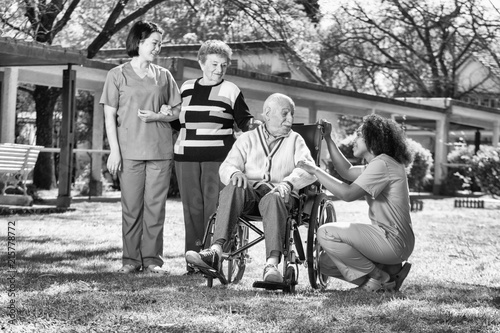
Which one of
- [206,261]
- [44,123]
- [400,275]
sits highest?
[44,123]

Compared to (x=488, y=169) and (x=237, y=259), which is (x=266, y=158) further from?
(x=488, y=169)

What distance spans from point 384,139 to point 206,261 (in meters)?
1.52

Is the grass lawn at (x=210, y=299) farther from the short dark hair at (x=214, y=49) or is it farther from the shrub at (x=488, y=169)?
the shrub at (x=488, y=169)

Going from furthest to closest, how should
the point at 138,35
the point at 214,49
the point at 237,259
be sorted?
the point at 138,35, the point at 214,49, the point at 237,259

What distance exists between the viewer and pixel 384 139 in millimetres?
6109

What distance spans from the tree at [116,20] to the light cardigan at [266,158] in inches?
403

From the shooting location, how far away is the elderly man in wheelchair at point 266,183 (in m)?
5.65

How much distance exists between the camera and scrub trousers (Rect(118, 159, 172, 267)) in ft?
22.3

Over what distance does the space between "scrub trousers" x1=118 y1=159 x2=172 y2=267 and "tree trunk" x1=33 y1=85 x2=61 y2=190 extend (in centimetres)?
1298

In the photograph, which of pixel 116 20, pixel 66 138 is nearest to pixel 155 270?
pixel 66 138

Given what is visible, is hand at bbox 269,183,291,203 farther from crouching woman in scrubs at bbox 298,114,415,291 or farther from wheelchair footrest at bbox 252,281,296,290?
wheelchair footrest at bbox 252,281,296,290

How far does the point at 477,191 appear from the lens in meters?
32.4

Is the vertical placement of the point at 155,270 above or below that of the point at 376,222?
below

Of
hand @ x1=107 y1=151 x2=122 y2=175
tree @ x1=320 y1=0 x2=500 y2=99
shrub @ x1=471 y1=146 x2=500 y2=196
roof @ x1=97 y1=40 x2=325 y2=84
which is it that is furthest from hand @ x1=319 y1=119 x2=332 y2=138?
tree @ x1=320 y1=0 x2=500 y2=99
